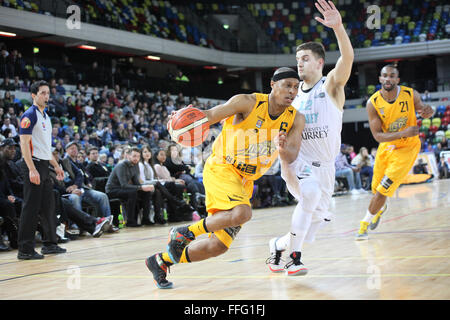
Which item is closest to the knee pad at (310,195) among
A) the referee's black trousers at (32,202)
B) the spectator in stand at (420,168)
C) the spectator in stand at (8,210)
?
the referee's black trousers at (32,202)

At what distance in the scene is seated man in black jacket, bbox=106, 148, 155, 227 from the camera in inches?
437

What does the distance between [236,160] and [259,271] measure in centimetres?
124

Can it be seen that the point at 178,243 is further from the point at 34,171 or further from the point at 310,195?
the point at 34,171

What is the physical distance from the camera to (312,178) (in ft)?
16.9

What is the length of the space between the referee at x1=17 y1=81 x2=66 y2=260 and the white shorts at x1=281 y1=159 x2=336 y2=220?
3.46 m

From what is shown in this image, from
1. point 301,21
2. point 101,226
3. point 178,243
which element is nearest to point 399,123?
point 178,243

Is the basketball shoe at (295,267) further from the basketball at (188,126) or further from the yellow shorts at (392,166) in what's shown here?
the yellow shorts at (392,166)

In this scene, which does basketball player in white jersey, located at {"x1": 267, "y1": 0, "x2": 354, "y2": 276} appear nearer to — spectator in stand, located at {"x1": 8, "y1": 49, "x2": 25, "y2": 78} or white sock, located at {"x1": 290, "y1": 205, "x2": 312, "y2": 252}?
white sock, located at {"x1": 290, "y1": 205, "x2": 312, "y2": 252}

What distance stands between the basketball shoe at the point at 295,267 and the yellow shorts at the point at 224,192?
2.25ft

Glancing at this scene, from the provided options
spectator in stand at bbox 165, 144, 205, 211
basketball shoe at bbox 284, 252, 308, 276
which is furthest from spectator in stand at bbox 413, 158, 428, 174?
basketball shoe at bbox 284, 252, 308, 276

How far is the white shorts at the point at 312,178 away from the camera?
507 cm

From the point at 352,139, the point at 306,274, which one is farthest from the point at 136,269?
the point at 352,139

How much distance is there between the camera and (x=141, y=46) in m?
27.9
